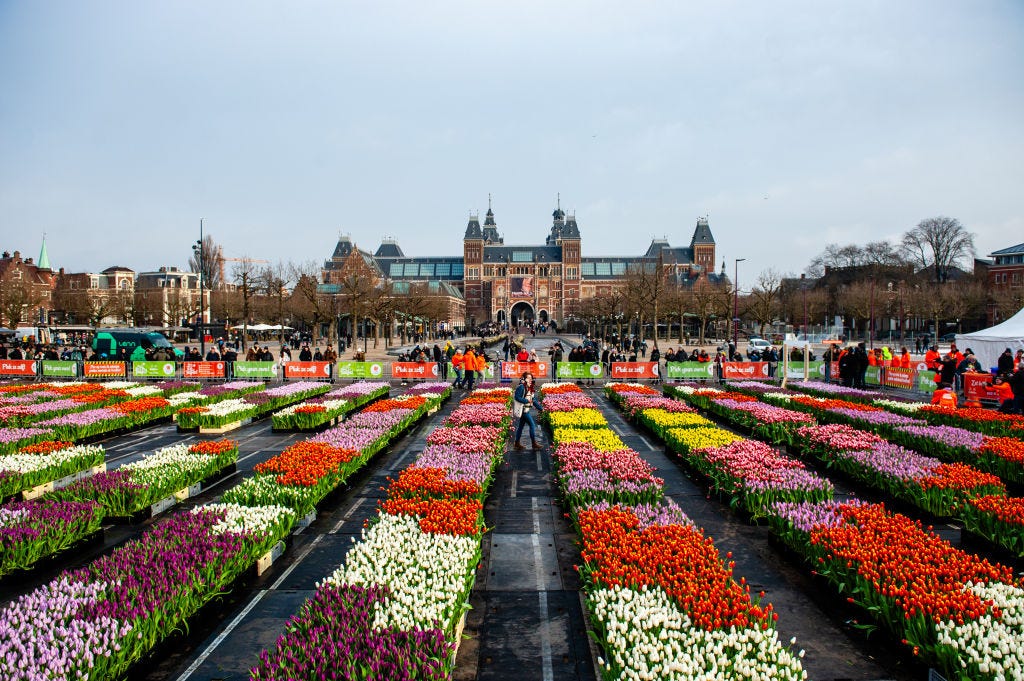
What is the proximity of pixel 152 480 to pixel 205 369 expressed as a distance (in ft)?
68.1

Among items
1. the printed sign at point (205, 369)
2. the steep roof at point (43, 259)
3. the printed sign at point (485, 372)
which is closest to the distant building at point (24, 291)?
the steep roof at point (43, 259)

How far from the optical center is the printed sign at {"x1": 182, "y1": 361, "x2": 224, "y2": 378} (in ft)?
91.7

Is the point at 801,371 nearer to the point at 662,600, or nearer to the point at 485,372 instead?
the point at 485,372

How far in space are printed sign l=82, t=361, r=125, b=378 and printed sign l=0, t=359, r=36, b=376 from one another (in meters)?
3.00

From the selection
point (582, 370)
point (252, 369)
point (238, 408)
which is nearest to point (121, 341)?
point (252, 369)

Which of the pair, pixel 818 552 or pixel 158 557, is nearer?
pixel 158 557

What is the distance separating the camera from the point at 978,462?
1065 centimetres

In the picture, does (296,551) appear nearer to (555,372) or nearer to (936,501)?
(936,501)

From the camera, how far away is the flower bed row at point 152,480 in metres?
8.33

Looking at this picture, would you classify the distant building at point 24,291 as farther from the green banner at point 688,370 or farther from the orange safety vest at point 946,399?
the orange safety vest at point 946,399

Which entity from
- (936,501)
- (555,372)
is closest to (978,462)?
(936,501)

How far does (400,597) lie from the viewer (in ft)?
17.3

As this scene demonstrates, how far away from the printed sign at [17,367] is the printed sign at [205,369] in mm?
7311

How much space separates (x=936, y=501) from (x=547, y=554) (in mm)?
5297
